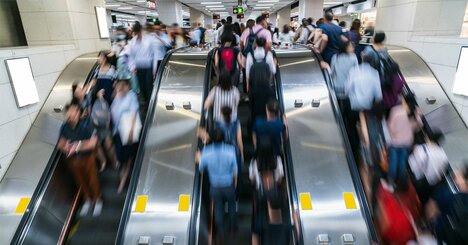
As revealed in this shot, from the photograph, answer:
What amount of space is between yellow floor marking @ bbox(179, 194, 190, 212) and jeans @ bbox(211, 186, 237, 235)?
1.24ft

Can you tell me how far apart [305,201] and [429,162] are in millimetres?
1379

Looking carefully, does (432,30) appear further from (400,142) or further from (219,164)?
(219,164)

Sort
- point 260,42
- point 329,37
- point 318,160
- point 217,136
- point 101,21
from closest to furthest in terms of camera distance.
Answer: point 217,136 < point 318,160 < point 260,42 < point 329,37 < point 101,21

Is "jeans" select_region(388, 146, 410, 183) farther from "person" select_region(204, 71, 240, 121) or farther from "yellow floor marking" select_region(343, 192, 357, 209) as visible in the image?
"person" select_region(204, 71, 240, 121)

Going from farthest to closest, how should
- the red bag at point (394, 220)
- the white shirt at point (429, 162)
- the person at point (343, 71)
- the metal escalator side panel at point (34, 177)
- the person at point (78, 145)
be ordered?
the person at point (343, 71), the person at point (78, 145), the metal escalator side panel at point (34, 177), the white shirt at point (429, 162), the red bag at point (394, 220)

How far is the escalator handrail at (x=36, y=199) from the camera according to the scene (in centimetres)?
350

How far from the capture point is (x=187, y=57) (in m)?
6.01

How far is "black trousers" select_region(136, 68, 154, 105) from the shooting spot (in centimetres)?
539

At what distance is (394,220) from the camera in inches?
104

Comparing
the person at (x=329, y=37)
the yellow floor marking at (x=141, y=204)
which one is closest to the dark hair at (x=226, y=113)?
the yellow floor marking at (x=141, y=204)

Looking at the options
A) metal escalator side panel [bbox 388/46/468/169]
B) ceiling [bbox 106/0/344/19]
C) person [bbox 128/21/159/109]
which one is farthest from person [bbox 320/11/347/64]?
ceiling [bbox 106/0/344/19]

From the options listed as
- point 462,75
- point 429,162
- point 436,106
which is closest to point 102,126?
point 429,162

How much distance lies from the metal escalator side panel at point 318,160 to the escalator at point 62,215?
8.59ft

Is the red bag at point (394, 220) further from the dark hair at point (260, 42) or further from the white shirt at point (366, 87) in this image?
the dark hair at point (260, 42)
